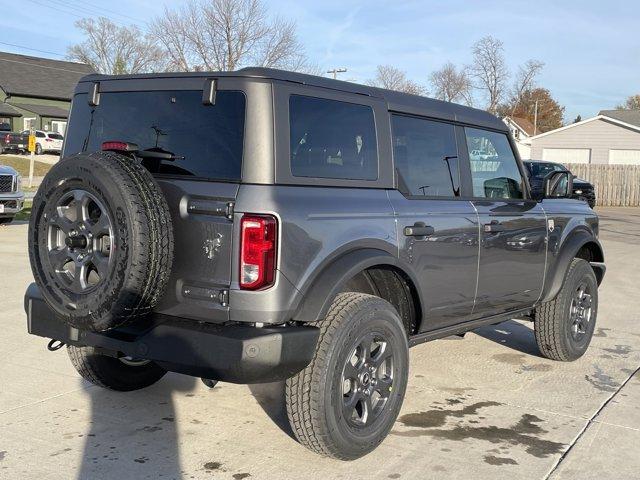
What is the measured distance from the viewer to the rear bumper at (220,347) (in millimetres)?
3283

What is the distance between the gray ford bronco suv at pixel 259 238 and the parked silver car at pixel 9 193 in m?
9.90

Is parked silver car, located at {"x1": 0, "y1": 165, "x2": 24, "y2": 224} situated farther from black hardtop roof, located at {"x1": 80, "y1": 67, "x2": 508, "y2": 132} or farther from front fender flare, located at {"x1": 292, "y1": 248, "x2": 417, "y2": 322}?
front fender flare, located at {"x1": 292, "y1": 248, "x2": 417, "y2": 322}

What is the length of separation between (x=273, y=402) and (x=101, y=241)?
6.07 feet

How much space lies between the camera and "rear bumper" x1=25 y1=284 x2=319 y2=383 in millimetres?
3283

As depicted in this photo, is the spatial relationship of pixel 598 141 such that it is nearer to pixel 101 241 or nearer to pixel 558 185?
pixel 558 185

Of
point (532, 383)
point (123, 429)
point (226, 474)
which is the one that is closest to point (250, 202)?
point (226, 474)

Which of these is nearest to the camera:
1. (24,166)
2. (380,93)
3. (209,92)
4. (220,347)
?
(220,347)

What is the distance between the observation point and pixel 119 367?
4781 mm

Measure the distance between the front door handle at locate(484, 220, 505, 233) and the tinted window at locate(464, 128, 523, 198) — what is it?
22 cm

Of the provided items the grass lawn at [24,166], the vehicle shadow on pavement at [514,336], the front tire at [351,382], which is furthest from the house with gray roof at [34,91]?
the front tire at [351,382]

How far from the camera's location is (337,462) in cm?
384

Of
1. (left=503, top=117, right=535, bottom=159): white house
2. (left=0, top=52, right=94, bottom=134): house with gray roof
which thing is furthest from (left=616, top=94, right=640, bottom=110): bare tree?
(left=0, top=52, right=94, bottom=134): house with gray roof

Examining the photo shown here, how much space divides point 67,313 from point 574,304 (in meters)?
4.22

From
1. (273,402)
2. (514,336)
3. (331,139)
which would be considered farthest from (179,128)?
(514,336)
